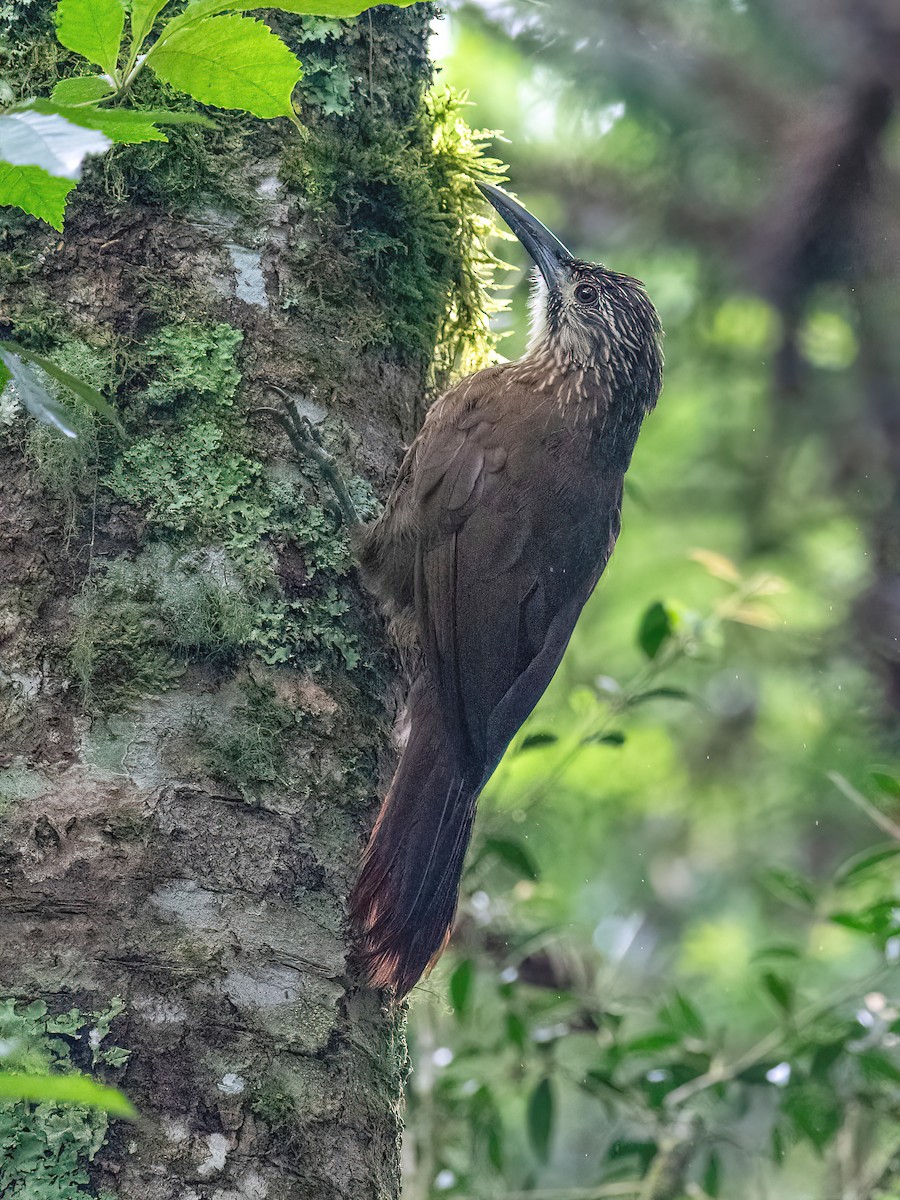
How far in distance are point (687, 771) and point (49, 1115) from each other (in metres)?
4.73

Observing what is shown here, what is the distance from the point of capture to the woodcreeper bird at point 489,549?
227cm

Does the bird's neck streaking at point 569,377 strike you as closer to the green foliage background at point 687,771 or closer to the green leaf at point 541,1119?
the green foliage background at point 687,771

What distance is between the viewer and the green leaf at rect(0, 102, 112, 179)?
0.92 metres

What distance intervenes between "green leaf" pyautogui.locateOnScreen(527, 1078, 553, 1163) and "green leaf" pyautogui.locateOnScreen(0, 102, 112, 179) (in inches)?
115

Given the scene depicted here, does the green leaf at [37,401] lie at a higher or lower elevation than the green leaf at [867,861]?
higher

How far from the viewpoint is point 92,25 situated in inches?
47.0

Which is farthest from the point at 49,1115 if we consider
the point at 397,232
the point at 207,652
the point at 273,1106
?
the point at 397,232

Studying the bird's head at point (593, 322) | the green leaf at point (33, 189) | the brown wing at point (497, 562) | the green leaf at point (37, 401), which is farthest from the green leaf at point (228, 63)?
the bird's head at point (593, 322)

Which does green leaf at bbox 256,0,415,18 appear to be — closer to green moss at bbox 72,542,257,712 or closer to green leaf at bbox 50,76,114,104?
green leaf at bbox 50,76,114,104

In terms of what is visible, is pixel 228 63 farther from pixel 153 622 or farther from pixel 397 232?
pixel 397 232

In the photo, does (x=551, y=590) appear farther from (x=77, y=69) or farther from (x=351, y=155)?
(x=77, y=69)

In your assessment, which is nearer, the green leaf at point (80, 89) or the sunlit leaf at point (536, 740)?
the green leaf at point (80, 89)

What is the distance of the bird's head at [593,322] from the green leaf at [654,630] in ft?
1.76

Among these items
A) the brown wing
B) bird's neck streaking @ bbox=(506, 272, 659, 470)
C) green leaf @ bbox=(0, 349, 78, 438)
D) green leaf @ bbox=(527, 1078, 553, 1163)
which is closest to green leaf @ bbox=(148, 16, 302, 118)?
green leaf @ bbox=(0, 349, 78, 438)
